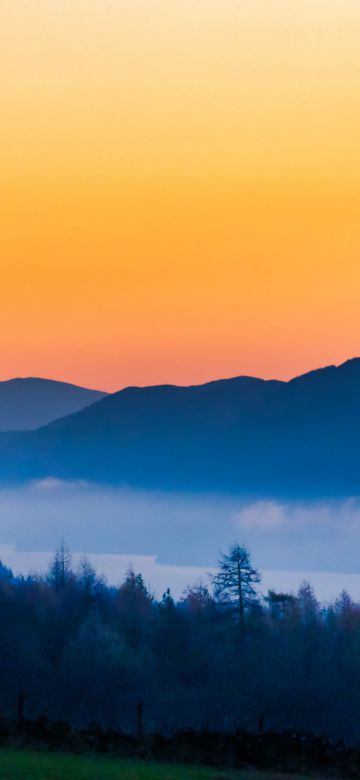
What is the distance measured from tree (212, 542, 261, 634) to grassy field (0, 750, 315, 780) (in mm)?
40881

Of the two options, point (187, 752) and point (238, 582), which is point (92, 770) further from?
point (238, 582)

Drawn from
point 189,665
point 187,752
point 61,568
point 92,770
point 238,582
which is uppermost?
point 61,568

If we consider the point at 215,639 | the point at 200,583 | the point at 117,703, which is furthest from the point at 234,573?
the point at 200,583

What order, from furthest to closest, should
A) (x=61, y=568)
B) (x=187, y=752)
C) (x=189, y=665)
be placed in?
(x=61, y=568) < (x=189, y=665) < (x=187, y=752)

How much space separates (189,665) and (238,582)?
249 inches

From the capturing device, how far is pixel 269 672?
75250mm

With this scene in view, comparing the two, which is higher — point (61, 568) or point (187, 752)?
point (61, 568)

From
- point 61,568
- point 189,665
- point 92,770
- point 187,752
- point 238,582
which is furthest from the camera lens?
point 61,568

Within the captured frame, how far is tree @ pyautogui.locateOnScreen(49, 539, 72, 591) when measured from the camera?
108 m

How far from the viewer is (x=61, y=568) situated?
115 m

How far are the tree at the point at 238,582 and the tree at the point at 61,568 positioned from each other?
29479mm

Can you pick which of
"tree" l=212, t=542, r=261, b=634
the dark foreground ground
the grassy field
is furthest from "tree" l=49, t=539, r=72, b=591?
the grassy field

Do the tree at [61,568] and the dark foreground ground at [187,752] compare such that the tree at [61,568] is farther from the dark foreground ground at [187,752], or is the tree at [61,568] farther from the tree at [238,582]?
the dark foreground ground at [187,752]

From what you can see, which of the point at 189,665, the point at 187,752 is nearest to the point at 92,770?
the point at 187,752
